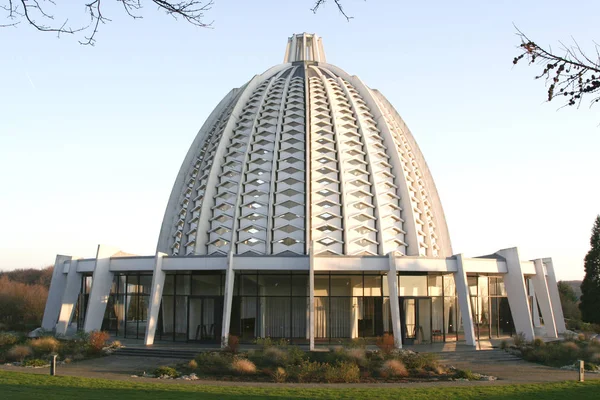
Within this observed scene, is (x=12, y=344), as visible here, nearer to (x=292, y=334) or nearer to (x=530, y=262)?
(x=292, y=334)

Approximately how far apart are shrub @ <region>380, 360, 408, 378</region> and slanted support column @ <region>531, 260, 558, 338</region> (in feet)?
56.8

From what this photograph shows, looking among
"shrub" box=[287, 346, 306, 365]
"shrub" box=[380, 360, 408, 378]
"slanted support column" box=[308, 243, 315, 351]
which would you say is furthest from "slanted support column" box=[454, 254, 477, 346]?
"shrub" box=[287, 346, 306, 365]

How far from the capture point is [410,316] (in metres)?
32.8

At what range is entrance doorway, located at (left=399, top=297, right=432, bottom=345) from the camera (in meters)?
32.4

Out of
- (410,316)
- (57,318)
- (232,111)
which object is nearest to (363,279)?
(410,316)

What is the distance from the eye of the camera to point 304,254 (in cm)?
3553

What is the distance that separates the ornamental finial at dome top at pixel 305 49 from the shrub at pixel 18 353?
3223 cm

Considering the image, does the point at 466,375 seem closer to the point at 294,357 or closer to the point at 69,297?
the point at 294,357

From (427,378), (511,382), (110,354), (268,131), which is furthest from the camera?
(268,131)

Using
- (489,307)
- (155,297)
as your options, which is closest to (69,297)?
(155,297)

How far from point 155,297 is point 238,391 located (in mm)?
14666

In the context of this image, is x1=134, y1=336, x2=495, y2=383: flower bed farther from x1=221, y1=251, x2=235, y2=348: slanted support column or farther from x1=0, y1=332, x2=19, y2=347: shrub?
x1=0, y1=332, x2=19, y2=347: shrub

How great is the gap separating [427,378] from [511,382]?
2821mm

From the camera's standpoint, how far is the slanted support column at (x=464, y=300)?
30.8 metres
